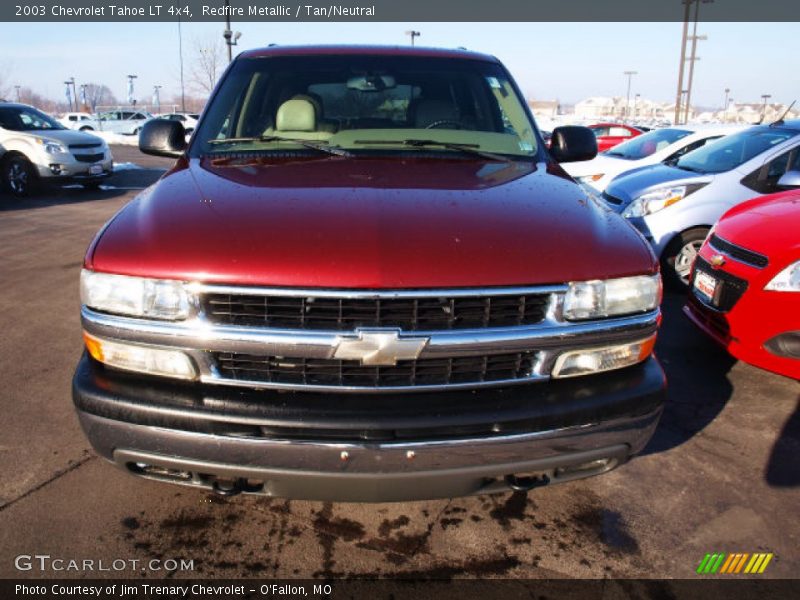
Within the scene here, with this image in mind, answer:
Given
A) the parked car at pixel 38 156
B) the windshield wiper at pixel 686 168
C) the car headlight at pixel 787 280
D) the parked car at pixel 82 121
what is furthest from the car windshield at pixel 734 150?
the parked car at pixel 82 121

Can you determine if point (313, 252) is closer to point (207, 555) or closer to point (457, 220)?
point (457, 220)

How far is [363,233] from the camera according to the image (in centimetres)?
205

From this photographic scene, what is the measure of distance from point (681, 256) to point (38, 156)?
37.6 feet

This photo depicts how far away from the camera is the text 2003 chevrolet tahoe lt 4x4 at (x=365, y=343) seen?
1968 millimetres

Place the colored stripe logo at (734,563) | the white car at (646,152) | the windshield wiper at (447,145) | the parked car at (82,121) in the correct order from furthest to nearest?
1. the parked car at (82,121)
2. the white car at (646,152)
3. the windshield wiper at (447,145)
4. the colored stripe logo at (734,563)

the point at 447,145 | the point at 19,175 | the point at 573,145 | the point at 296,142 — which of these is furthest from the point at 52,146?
the point at 573,145

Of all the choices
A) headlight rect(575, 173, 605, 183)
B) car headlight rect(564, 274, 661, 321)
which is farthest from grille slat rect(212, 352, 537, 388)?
headlight rect(575, 173, 605, 183)

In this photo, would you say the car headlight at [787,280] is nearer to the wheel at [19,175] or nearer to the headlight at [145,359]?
the headlight at [145,359]

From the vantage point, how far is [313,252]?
1974mm

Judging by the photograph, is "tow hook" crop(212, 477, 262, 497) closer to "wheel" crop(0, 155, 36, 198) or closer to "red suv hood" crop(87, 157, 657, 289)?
"red suv hood" crop(87, 157, 657, 289)

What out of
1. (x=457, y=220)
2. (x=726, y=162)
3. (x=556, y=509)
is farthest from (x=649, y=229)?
(x=457, y=220)

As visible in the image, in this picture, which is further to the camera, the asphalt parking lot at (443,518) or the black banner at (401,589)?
the asphalt parking lot at (443,518)

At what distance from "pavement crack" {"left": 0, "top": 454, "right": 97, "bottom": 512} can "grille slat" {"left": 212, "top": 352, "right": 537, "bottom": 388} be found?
1.37m

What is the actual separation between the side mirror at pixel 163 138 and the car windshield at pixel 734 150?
5.37 meters
